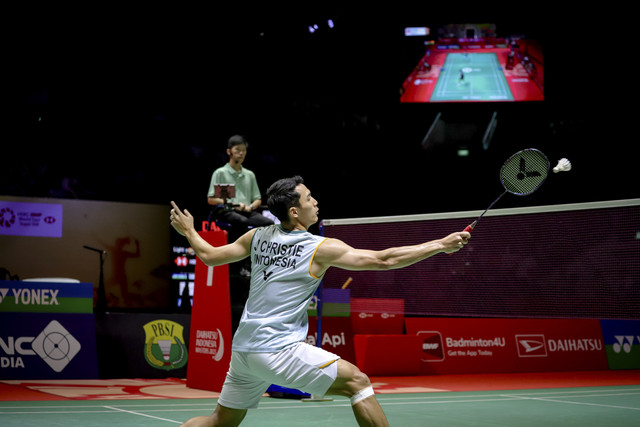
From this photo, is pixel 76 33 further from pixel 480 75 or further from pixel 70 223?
pixel 480 75

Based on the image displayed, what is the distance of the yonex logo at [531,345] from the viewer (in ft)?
39.1

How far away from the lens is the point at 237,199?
9.08m

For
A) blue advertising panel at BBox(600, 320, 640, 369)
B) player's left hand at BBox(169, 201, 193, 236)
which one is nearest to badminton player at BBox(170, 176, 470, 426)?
player's left hand at BBox(169, 201, 193, 236)

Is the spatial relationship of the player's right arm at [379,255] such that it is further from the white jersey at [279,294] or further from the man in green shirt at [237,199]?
the man in green shirt at [237,199]

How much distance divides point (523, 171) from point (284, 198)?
1893 millimetres

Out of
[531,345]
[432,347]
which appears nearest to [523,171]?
[432,347]

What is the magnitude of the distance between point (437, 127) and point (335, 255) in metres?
16.7

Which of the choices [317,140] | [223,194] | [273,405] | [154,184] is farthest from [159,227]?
[273,405]

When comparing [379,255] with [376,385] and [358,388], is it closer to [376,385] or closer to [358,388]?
[358,388]

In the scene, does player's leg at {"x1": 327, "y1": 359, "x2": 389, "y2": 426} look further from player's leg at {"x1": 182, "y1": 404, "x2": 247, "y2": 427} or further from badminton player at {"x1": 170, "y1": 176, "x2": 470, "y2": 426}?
player's leg at {"x1": 182, "y1": 404, "x2": 247, "y2": 427}

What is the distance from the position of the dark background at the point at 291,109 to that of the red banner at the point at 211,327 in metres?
8.50

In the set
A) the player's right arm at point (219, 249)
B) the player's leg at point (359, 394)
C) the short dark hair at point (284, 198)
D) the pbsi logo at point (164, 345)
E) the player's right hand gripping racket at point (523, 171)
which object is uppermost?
the player's right hand gripping racket at point (523, 171)

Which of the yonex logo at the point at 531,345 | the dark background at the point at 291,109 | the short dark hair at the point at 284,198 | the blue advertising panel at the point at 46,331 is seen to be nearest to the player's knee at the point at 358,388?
the short dark hair at the point at 284,198

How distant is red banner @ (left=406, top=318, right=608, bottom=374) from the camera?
37.6 ft
